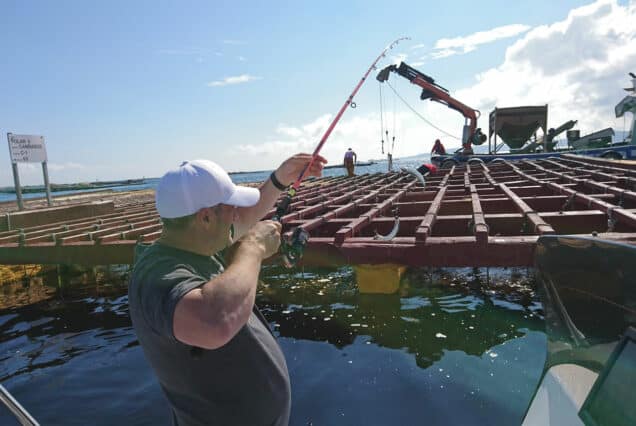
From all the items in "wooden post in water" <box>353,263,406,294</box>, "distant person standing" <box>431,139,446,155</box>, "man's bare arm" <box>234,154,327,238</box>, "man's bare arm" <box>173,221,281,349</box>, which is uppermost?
"distant person standing" <box>431,139,446,155</box>

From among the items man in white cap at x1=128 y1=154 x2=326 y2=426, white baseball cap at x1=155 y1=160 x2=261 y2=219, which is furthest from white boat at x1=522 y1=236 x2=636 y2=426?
white baseball cap at x1=155 y1=160 x2=261 y2=219

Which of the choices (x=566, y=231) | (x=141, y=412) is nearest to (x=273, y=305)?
(x=141, y=412)

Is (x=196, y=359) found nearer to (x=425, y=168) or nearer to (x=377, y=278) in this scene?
(x=377, y=278)

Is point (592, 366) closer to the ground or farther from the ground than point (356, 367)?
farther from the ground

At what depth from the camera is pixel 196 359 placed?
4.81 feet

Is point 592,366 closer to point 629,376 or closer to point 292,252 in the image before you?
point 629,376

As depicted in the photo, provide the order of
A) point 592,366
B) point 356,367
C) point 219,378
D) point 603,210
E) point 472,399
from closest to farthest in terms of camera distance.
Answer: point 219,378 < point 592,366 < point 472,399 < point 356,367 < point 603,210

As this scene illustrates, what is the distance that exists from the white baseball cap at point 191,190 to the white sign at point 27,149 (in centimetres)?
1230

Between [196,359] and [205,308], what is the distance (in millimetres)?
330

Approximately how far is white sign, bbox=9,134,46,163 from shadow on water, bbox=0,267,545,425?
5.64 m

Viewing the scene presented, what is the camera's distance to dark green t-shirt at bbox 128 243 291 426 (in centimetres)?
134

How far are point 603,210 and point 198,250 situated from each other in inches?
222

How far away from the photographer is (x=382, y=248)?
15.0 feet

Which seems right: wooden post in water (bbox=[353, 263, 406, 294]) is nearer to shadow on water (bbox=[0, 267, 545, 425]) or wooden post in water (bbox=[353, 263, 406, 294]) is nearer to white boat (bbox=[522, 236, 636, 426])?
shadow on water (bbox=[0, 267, 545, 425])
